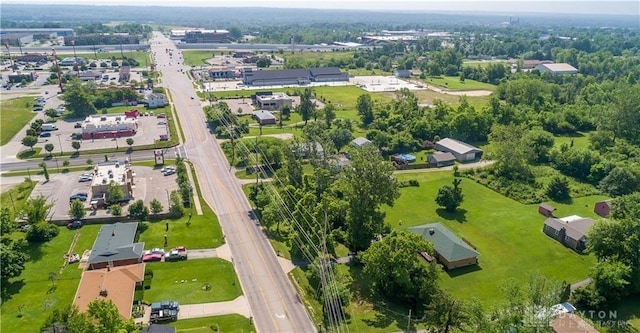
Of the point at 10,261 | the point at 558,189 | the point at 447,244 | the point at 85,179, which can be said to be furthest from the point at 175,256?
the point at 558,189

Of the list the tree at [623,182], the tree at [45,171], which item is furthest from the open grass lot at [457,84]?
the tree at [45,171]

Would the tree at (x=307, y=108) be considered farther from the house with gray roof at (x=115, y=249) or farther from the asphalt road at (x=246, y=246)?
the house with gray roof at (x=115, y=249)

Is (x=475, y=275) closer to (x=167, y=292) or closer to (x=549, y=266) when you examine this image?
(x=549, y=266)

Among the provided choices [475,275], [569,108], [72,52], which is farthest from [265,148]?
[72,52]

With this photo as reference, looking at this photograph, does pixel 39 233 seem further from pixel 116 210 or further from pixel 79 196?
pixel 79 196

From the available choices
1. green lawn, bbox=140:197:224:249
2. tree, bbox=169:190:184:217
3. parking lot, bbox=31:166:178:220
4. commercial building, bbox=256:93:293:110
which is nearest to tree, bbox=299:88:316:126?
→ commercial building, bbox=256:93:293:110

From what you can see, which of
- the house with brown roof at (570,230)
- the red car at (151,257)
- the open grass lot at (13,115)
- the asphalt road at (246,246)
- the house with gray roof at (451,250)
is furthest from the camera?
the open grass lot at (13,115)
